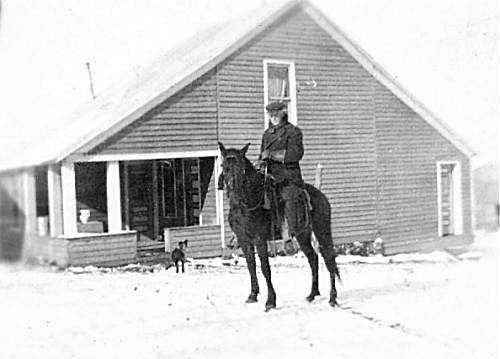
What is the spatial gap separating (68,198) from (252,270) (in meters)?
0.56

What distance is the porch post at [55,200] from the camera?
147cm

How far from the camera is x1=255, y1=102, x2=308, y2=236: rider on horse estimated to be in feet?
5.41

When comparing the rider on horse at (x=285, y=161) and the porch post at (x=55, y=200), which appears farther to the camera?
the rider on horse at (x=285, y=161)

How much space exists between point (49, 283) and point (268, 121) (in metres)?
0.74

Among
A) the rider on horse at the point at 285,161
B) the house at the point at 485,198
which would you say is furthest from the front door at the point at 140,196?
the house at the point at 485,198

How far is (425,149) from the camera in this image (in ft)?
5.83

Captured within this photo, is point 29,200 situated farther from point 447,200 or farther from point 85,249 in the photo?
point 447,200

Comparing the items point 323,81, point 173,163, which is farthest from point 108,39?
point 323,81

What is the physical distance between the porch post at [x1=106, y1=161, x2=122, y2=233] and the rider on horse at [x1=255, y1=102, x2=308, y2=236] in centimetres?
41

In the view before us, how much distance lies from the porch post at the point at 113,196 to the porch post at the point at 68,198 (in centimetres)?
9

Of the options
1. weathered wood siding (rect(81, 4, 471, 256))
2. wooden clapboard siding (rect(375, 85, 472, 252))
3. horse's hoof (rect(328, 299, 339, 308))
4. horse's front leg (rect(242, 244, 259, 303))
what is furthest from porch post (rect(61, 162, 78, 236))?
wooden clapboard siding (rect(375, 85, 472, 252))

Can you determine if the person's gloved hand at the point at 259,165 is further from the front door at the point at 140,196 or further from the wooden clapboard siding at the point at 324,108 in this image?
the front door at the point at 140,196

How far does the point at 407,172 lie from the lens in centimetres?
179

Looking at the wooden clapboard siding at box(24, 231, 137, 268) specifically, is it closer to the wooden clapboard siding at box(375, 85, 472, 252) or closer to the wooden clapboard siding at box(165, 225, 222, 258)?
the wooden clapboard siding at box(165, 225, 222, 258)
